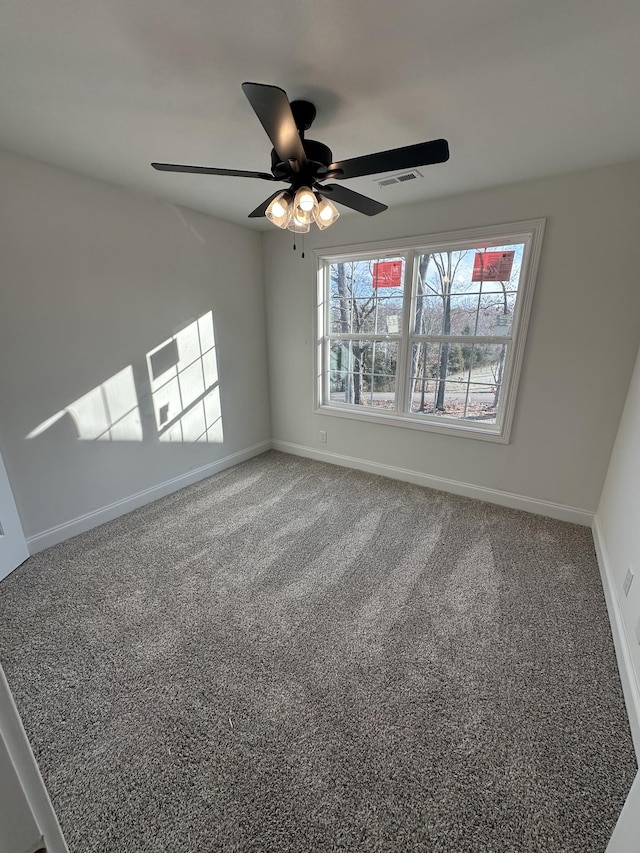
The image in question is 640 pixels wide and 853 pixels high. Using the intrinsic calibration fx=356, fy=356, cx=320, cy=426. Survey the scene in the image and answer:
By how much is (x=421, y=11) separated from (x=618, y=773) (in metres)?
2.65

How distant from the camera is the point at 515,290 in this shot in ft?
8.77

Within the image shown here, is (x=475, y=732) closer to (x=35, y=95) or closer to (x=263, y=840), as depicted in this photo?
(x=263, y=840)

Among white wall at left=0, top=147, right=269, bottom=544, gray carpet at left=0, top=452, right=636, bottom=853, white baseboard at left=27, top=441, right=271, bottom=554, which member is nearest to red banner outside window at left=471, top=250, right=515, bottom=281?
gray carpet at left=0, top=452, right=636, bottom=853

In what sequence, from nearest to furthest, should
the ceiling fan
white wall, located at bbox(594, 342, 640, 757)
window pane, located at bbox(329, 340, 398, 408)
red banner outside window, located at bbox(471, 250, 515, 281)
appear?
the ceiling fan, white wall, located at bbox(594, 342, 640, 757), red banner outside window, located at bbox(471, 250, 515, 281), window pane, located at bbox(329, 340, 398, 408)

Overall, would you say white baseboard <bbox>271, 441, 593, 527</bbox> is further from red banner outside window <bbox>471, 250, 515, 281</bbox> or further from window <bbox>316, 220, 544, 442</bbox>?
red banner outside window <bbox>471, 250, 515, 281</bbox>

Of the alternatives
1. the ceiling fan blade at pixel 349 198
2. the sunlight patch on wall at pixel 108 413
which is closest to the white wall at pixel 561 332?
the ceiling fan blade at pixel 349 198

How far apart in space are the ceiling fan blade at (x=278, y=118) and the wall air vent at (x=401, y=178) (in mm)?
1079

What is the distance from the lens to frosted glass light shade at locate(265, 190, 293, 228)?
1.67 meters

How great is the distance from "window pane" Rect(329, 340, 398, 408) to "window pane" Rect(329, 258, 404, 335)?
0.50ft

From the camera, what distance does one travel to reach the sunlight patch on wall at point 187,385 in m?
2.99

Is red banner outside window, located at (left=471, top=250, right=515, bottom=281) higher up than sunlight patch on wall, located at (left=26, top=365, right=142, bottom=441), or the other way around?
red banner outside window, located at (left=471, top=250, right=515, bottom=281)

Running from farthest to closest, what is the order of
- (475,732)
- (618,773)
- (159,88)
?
(159,88), (475,732), (618,773)

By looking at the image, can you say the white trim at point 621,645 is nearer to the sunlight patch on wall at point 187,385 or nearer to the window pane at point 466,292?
the window pane at point 466,292

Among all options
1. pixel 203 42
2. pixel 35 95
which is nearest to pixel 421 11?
pixel 203 42
